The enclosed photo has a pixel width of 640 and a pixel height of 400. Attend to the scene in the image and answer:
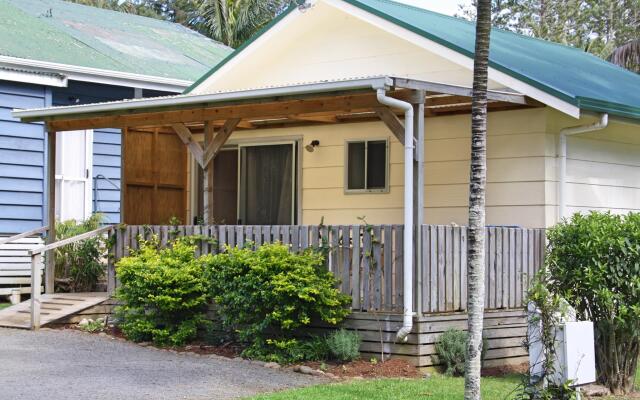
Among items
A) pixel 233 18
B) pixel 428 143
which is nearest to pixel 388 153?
pixel 428 143

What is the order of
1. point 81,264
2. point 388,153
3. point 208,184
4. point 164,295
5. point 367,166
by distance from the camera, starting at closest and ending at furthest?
1. point 164,295
2. point 208,184
3. point 388,153
4. point 367,166
5. point 81,264

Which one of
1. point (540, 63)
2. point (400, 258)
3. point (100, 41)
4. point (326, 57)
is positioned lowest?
point (400, 258)

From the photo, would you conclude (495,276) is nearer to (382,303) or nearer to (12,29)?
(382,303)

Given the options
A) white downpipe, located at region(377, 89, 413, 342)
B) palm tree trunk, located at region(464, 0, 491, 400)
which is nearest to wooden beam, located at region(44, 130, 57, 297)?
white downpipe, located at region(377, 89, 413, 342)

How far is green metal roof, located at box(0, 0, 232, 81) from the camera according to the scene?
55.9ft

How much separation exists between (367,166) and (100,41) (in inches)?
269

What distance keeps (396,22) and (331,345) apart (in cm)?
535

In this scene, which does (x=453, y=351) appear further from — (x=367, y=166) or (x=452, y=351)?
(x=367, y=166)

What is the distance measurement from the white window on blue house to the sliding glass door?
2698 millimetres

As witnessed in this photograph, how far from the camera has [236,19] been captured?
39.6 m

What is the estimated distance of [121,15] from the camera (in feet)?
74.6

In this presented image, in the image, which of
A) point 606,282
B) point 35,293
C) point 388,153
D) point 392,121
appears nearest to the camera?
point 606,282

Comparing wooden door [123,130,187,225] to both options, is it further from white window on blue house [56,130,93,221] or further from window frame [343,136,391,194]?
window frame [343,136,391,194]

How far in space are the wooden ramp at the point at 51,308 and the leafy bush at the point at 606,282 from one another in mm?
6536
